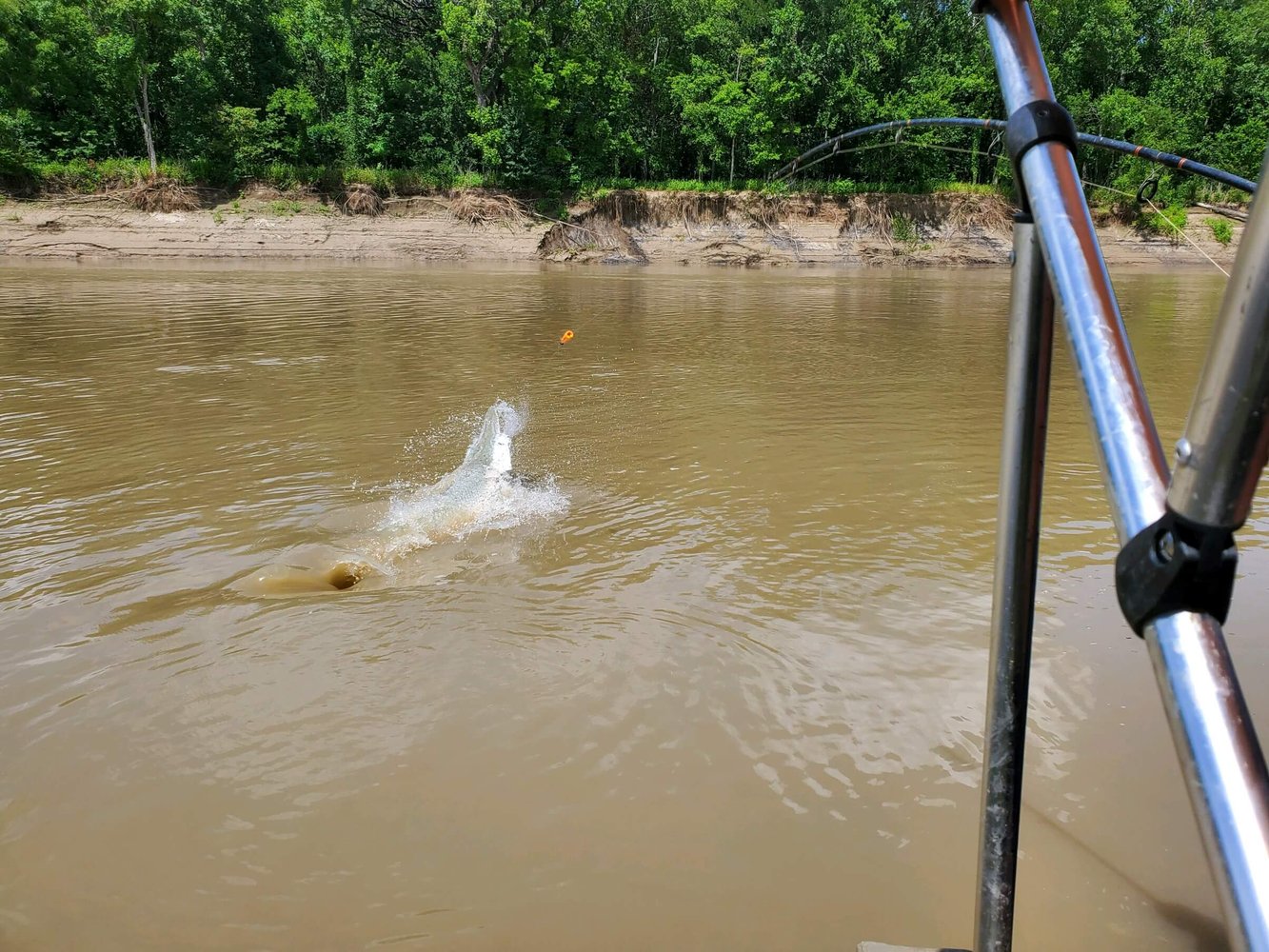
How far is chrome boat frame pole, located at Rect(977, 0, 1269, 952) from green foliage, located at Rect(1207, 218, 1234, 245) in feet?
133

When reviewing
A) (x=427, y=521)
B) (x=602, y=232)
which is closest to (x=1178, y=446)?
(x=427, y=521)

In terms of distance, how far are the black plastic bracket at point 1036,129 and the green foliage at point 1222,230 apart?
4033 centimetres

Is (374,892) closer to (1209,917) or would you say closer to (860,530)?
(1209,917)

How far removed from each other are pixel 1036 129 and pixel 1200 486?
1.55 feet

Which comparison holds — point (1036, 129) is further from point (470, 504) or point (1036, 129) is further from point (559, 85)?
point (559, 85)

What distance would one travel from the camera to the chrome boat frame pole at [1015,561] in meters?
1.02

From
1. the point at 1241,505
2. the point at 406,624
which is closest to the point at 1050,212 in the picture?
the point at 1241,505

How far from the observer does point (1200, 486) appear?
603 mm

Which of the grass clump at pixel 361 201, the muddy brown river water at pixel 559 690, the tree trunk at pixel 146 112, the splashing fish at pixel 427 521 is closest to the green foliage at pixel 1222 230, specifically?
the muddy brown river water at pixel 559 690

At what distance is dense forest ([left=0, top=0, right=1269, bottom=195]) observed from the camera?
36281mm

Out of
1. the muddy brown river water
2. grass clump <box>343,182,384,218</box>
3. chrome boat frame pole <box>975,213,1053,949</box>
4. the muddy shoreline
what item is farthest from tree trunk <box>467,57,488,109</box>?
chrome boat frame pole <box>975,213,1053,949</box>

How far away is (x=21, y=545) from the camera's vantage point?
5332 mm

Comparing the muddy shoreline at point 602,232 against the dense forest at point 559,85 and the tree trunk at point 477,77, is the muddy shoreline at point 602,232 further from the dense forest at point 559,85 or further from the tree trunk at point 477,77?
the tree trunk at point 477,77

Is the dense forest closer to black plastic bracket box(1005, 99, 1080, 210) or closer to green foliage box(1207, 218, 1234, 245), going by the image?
green foliage box(1207, 218, 1234, 245)
